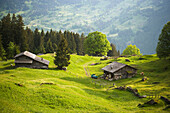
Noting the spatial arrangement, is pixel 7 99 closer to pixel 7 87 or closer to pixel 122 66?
pixel 7 87

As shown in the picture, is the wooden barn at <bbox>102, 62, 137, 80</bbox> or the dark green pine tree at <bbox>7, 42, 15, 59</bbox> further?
the dark green pine tree at <bbox>7, 42, 15, 59</bbox>

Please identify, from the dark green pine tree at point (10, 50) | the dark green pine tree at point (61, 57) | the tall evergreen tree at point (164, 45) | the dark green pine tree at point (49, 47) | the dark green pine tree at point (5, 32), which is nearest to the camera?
the tall evergreen tree at point (164, 45)

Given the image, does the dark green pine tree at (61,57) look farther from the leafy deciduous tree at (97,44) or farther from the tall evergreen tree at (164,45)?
the leafy deciduous tree at (97,44)

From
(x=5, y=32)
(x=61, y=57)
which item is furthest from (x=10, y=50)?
(x=61, y=57)

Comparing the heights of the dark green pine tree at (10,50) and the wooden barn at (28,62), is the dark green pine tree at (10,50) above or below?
above

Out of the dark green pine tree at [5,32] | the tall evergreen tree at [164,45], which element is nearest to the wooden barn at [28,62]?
the dark green pine tree at [5,32]

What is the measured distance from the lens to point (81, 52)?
133 m

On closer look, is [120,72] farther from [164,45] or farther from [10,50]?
[10,50]

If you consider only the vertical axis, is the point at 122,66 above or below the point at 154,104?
above

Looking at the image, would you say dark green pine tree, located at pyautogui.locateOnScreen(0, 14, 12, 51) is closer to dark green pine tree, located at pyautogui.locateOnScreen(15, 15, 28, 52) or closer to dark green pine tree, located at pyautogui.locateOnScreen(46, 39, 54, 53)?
dark green pine tree, located at pyautogui.locateOnScreen(15, 15, 28, 52)

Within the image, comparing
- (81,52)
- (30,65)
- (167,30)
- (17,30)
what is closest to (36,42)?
(17,30)

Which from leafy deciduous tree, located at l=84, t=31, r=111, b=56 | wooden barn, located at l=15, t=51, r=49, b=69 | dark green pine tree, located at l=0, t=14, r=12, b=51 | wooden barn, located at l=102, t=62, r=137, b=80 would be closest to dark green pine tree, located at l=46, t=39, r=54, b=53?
leafy deciduous tree, located at l=84, t=31, r=111, b=56

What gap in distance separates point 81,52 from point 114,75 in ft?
254

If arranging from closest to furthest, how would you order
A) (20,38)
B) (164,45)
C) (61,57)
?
(164,45) → (61,57) → (20,38)
